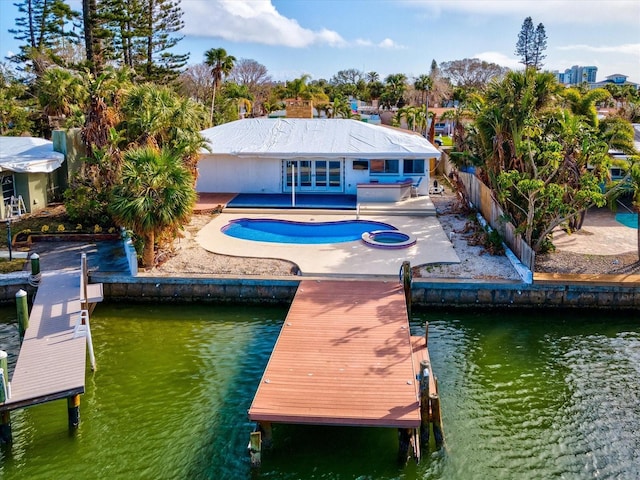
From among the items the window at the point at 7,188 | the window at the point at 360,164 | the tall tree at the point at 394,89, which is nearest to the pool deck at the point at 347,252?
the window at the point at 360,164

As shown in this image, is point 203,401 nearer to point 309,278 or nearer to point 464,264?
point 309,278

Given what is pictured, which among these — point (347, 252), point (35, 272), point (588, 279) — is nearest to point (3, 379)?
point (35, 272)

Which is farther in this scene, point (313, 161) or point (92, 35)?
point (92, 35)

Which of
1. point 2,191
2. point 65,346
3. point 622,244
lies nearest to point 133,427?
point 65,346

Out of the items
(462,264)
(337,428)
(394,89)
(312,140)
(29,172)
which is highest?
(394,89)

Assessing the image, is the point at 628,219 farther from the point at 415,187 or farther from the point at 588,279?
the point at 588,279

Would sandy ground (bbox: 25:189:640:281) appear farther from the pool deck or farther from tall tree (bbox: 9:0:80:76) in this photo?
tall tree (bbox: 9:0:80:76)

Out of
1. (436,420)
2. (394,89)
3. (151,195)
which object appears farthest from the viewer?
(394,89)
